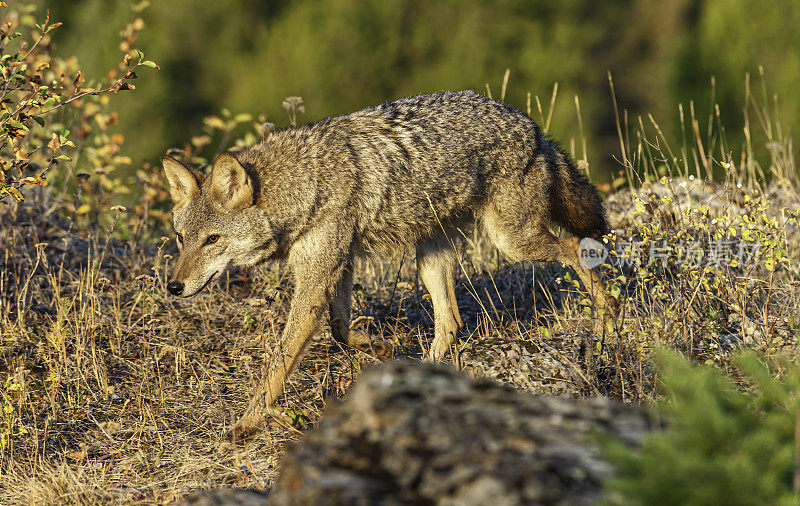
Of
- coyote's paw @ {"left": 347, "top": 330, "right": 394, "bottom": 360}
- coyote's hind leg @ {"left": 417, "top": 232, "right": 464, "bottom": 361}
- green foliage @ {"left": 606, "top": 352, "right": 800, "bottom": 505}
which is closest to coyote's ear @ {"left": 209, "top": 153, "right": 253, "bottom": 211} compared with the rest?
coyote's paw @ {"left": 347, "top": 330, "right": 394, "bottom": 360}

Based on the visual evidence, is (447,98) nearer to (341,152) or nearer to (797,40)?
(341,152)

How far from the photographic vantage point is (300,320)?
497 cm

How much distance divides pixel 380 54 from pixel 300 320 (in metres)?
16.5

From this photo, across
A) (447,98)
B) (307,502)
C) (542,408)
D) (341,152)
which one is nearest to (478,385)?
(542,408)

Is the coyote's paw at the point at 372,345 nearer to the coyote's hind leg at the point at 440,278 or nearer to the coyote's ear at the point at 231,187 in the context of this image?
the coyote's hind leg at the point at 440,278

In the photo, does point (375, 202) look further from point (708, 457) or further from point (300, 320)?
point (708, 457)

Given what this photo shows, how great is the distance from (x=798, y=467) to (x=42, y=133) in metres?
7.66

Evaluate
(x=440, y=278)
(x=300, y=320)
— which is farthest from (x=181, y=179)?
(x=440, y=278)

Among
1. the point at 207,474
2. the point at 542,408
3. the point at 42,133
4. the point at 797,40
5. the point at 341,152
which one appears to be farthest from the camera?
the point at 797,40

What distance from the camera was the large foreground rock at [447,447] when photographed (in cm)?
203

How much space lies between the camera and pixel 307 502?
211 cm

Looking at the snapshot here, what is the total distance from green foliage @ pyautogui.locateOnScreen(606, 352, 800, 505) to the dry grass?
1.91m

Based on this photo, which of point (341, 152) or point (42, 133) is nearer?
point (341, 152)

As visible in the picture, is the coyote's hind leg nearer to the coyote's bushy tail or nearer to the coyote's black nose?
the coyote's bushy tail
